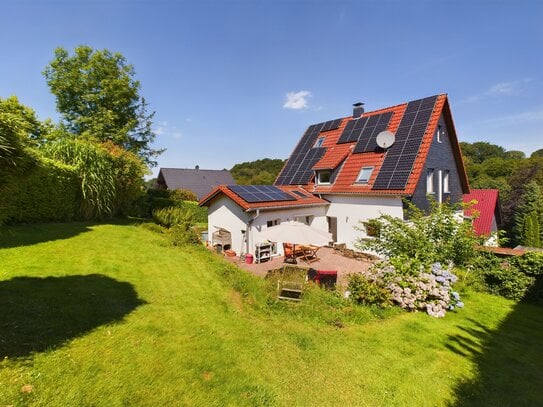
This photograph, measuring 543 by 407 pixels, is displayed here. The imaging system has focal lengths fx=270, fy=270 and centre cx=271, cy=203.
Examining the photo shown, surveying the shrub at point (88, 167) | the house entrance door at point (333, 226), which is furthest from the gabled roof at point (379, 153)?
the shrub at point (88, 167)

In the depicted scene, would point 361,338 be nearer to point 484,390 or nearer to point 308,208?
point 484,390

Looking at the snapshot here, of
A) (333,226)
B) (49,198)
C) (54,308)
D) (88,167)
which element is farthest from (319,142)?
(54,308)

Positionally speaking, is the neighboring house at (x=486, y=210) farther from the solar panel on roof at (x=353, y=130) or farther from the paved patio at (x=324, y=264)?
the paved patio at (x=324, y=264)

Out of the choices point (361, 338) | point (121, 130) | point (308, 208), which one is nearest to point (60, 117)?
point (121, 130)

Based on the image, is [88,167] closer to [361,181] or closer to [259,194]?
A: [259,194]

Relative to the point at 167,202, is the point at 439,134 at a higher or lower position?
higher

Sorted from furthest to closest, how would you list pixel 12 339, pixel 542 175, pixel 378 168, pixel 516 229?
1. pixel 542 175
2. pixel 516 229
3. pixel 378 168
4. pixel 12 339

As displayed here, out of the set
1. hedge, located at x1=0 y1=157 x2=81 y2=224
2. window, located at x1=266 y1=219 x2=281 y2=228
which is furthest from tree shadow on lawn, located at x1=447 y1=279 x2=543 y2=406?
hedge, located at x1=0 y1=157 x2=81 y2=224

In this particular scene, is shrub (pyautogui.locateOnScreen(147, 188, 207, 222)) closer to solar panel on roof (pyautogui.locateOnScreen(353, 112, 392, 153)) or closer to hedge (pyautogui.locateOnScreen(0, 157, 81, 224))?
hedge (pyautogui.locateOnScreen(0, 157, 81, 224))
